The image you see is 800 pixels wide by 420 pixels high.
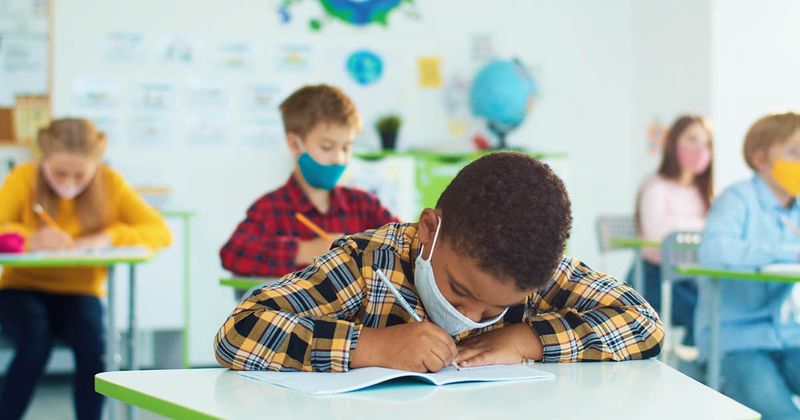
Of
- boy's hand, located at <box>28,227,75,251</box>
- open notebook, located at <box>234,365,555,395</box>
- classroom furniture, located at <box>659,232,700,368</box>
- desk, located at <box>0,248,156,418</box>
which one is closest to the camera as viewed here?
open notebook, located at <box>234,365,555,395</box>

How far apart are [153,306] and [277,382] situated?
393 centimetres

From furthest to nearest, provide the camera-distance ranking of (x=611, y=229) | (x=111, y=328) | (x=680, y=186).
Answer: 1. (x=611, y=229)
2. (x=680, y=186)
3. (x=111, y=328)

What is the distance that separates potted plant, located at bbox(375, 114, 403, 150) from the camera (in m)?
5.52

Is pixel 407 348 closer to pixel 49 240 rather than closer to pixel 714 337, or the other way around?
pixel 714 337

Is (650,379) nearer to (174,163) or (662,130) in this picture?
(174,163)

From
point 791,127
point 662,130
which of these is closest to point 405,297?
point 791,127

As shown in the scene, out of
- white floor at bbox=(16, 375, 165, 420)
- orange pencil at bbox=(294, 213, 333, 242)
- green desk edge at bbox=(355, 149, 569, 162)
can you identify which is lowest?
white floor at bbox=(16, 375, 165, 420)

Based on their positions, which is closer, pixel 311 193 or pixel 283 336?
pixel 283 336

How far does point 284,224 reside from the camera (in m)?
2.84

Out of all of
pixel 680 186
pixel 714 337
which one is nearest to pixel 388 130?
pixel 680 186

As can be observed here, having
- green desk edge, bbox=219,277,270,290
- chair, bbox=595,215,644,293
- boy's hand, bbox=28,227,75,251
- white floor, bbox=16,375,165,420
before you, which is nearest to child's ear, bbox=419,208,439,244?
green desk edge, bbox=219,277,270,290

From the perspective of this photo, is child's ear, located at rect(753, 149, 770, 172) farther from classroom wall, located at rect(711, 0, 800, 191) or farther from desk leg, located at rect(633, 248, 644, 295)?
classroom wall, located at rect(711, 0, 800, 191)

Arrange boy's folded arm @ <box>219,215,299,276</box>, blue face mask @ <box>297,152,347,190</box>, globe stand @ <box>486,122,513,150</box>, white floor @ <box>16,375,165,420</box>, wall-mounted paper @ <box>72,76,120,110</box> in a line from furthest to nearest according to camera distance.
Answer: globe stand @ <box>486,122,513,150</box> < wall-mounted paper @ <box>72,76,120,110</box> < white floor @ <box>16,375,165,420</box> < blue face mask @ <box>297,152,347,190</box> < boy's folded arm @ <box>219,215,299,276</box>

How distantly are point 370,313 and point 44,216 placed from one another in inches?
88.1
